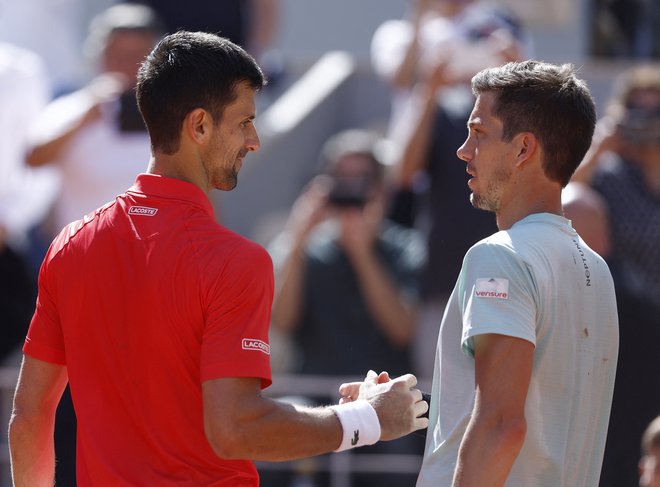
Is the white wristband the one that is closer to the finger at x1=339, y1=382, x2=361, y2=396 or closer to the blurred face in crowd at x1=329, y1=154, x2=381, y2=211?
the finger at x1=339, y1=382, x2=361, y2=396

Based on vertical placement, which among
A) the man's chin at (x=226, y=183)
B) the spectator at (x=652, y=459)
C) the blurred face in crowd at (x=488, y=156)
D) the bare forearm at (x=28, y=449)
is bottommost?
the spectator at (x=652, y=459)

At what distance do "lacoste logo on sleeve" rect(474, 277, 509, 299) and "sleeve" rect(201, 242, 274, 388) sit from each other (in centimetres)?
53

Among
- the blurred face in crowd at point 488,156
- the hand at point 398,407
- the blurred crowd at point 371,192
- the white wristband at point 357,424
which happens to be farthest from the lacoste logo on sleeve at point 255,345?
the blurred crowd at point 371,192

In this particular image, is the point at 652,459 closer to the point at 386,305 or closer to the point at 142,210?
the point at 386,305

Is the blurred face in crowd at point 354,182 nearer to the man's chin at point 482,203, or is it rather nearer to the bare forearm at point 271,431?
the man's chin at point 482,203

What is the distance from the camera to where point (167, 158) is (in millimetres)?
3406

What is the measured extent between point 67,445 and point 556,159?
2.91 metres

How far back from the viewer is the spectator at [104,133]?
22.1ft

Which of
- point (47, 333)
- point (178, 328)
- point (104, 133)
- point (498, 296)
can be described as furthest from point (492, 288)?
point (104, 133)

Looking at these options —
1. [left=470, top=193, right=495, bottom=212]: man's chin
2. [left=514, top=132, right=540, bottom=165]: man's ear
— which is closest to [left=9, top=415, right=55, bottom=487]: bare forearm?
[left=470, top=193, right=495, bottom=212]: man's chin

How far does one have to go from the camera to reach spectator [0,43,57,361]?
23.2ft

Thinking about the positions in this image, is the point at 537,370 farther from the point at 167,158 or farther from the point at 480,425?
the point at 167,158

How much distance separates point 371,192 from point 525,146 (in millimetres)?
4217

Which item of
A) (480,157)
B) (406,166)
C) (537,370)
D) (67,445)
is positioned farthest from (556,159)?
(406,166)
